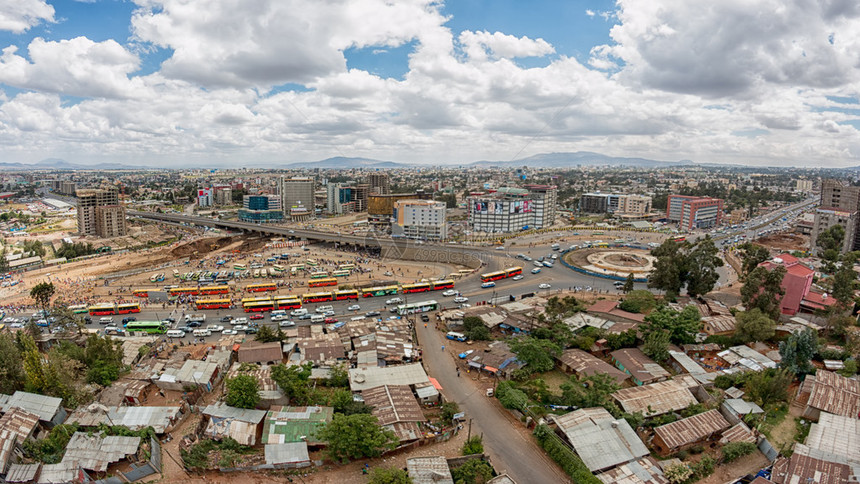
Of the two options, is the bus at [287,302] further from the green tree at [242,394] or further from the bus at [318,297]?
the green tree at [242,394]

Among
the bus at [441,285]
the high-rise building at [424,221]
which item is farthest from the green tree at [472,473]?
the high-rise building at [424,221]

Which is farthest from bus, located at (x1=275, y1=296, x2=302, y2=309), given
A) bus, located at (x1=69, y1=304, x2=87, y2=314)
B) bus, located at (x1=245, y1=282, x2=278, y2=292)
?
bus, located at (x1=69, y1=304, x2=87, y2=314)

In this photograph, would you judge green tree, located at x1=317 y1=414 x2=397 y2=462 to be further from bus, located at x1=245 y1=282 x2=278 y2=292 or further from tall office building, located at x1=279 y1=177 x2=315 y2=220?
tall office building, located at x1=279 y1=177 x2=315 y2=220

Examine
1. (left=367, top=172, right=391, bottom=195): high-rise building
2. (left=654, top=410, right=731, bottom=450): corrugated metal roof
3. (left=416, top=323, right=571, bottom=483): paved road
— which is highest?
(left=367, top=172, right=391, bottom=195): high-rise building

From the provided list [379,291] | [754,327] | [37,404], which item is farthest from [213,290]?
[754,327]

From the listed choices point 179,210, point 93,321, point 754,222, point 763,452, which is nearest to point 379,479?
point 763,452

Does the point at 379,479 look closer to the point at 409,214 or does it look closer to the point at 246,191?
the point at 409,214
